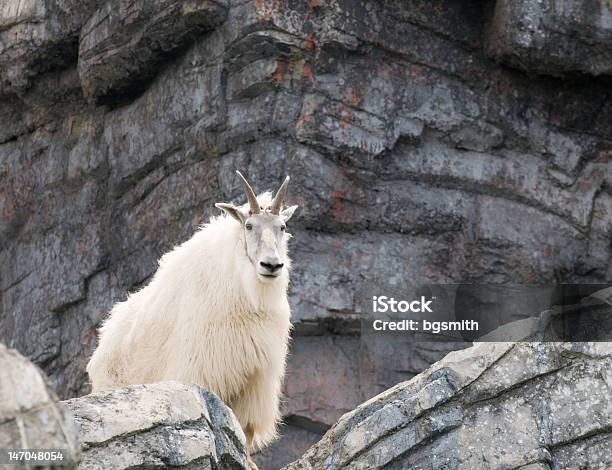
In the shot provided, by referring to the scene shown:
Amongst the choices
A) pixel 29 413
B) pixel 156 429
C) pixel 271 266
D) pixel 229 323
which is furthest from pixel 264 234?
pixel 29 413

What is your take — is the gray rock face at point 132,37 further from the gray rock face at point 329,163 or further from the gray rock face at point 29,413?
the gray rock face at point 29,413

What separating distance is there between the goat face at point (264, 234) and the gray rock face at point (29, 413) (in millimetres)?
5135

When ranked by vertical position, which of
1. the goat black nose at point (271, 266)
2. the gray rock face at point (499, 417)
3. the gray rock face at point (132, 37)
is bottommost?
the gray rock face at point (499, 417)

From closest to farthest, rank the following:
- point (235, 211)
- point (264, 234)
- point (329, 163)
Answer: point (264, 234) < point (235, 211) < point (329, 163)

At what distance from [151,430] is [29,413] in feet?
7.76

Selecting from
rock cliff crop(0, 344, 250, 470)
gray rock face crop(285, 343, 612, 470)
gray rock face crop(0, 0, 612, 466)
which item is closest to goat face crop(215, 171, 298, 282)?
gray rock face crop(285, 343, 612, 470)

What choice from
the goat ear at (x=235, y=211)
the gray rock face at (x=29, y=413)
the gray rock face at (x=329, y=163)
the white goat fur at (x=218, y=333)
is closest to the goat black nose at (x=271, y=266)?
the white goat fur at (x=218, y=333)

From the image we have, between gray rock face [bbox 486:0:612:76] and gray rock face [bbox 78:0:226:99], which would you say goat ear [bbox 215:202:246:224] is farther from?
gray rock face [bbox 486:0:612:76]

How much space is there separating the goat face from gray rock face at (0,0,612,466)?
311 cm

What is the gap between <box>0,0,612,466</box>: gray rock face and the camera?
14.8m

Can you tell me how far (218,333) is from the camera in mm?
11125

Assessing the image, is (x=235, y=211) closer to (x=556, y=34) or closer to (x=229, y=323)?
(x=229, y=323)

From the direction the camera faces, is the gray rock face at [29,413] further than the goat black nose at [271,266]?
No

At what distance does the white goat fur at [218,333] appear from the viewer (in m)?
11.0
